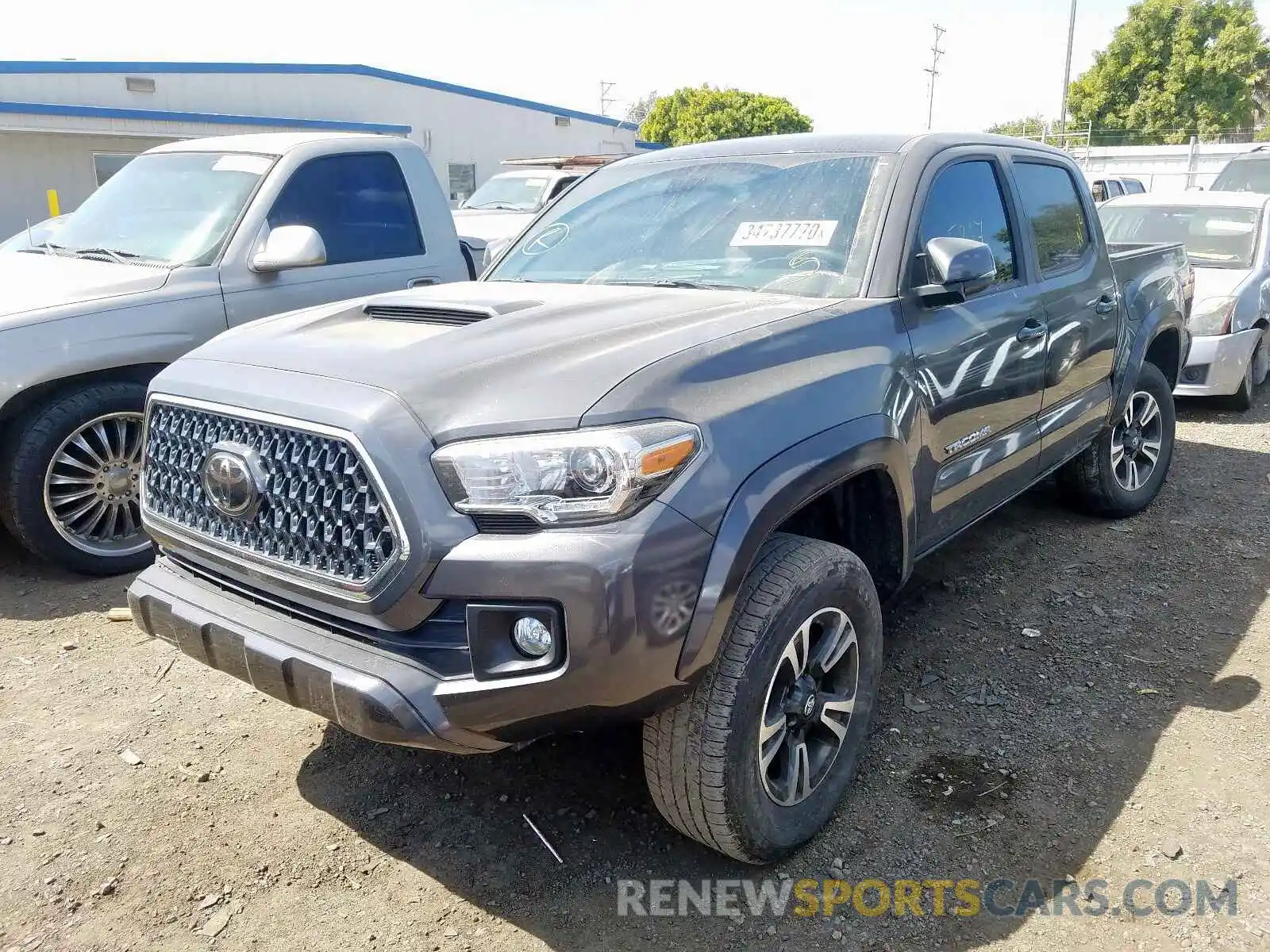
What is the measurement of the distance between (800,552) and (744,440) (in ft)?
1.27

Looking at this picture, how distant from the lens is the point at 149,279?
4.60 metres

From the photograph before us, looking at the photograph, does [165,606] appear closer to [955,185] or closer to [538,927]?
[538,927]

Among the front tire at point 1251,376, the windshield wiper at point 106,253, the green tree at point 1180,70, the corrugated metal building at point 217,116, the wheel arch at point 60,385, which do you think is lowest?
the front tire at point 1251,376

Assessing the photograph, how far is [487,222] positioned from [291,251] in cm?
656

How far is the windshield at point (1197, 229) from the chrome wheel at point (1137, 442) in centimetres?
346

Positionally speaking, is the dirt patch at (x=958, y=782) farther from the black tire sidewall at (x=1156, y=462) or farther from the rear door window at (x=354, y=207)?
the rear door window at (x=354, y=207)

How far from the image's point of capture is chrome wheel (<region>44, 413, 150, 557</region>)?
444 cm

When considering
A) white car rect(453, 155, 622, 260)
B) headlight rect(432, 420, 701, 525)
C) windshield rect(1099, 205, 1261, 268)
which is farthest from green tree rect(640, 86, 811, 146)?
headlight rect(432, 420, 701, 525)

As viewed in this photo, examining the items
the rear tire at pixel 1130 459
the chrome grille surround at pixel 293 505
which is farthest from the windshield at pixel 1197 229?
the chrome grille surround at pixel 293 505

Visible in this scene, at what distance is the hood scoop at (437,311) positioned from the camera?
2.80m

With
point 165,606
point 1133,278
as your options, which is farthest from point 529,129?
point 165,606

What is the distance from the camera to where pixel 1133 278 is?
4910mm

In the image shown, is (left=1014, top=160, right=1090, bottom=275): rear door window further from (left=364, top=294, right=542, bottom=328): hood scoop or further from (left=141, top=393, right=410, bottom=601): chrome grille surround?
(left=141, top=393, right=410, bottom=601): chrome grille surround

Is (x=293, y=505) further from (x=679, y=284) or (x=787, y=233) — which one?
(x=787, y=233)
